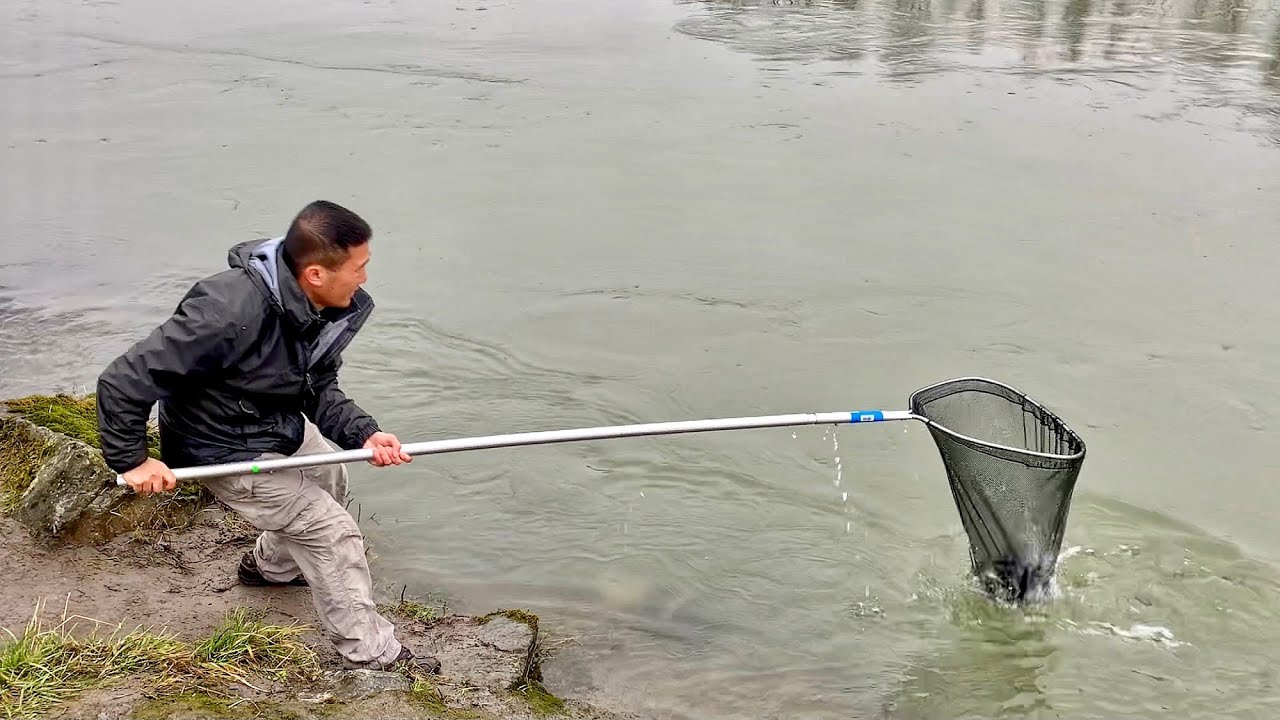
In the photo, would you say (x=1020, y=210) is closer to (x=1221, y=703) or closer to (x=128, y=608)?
(x=1221, y=703)

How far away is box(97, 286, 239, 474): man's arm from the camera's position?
328 cm

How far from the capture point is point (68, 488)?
14.8 feet

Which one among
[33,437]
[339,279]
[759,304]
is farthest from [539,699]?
[759,304]

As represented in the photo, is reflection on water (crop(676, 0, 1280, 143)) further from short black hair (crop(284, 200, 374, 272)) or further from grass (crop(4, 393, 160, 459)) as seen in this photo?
short black hair (crop(284, 200, 374, 272))

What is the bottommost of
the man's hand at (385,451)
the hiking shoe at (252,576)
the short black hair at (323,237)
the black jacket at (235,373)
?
the hiking shoe at (252,576)

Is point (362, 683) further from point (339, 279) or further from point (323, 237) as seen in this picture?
point (323, 237)

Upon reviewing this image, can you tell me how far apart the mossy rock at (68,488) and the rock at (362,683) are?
1.49m

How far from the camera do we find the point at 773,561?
17.0 ft

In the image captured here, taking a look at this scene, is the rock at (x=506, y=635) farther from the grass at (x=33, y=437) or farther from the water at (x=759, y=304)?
the grass at (x=33, y=437)

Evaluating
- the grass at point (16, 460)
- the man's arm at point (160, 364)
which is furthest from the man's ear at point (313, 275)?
the grass at point (16, 460)

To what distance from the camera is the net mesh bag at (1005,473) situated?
13.6 ft

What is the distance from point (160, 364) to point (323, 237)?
595 mm

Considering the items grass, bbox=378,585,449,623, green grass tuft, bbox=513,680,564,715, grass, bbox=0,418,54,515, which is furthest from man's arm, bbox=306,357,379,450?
grass, bbox=0,418,54,515

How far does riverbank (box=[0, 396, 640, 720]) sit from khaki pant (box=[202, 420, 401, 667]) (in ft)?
0.39
